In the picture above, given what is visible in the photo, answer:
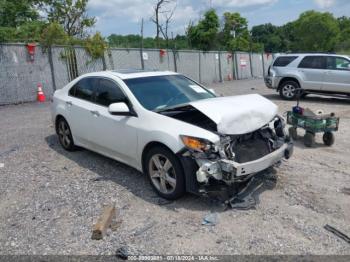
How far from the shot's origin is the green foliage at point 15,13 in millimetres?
27112

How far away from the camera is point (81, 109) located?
5758 millimetres

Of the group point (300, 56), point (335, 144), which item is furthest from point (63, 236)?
point (300, 56)

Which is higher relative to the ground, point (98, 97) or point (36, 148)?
point (98, 97)

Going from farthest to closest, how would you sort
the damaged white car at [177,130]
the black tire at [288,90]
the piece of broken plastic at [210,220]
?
the black tire at [288,90] < the damaged white car at [177,130] < the piece of broken plastic at [210,220]

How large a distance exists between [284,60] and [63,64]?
9.25m

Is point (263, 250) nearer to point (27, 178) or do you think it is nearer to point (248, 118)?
point (248, 118)

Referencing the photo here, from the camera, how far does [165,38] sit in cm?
2962

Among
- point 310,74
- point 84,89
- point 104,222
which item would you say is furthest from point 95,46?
point 104,222

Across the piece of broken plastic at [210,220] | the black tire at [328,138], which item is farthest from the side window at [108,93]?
the black tire at [328,138]

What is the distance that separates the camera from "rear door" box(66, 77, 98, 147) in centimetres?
564

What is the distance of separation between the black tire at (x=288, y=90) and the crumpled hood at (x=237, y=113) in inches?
365

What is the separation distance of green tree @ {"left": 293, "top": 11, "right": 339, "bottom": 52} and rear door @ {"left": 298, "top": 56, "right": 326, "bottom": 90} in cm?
6282

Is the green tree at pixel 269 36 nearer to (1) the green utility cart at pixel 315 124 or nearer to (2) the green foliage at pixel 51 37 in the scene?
(2) the green foliage at pixel 51 37

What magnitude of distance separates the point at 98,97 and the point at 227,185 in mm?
2657
